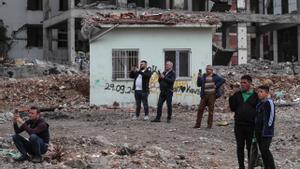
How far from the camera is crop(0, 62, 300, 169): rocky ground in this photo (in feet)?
34.0

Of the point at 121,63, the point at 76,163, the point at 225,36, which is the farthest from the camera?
the point at 225,36

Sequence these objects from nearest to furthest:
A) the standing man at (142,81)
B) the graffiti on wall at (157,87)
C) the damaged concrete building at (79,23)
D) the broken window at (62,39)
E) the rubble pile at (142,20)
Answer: the standing man at (142,81) → the rubble pile at (142,20) → the graffiti on wall at (157,87) → the damaged concrete building at (79,23) → the broken window at (62,39)

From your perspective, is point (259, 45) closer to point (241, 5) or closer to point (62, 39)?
point (241, 5)

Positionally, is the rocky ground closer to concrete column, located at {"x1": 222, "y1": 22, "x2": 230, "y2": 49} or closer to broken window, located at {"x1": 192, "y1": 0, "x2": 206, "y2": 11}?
concrete column, located at {"x1": 222, "y1": 22, "x2": 230, "y2": 49}

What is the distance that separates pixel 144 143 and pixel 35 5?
1466 inches

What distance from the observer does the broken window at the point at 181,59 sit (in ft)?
68.5

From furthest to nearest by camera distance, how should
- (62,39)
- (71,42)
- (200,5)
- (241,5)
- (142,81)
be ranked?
(200,5) → (241,5) → (62,39) → (71,42) → (142,81)

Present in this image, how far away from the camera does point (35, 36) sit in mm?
47750

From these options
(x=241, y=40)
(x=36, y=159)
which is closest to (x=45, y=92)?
(x=36, y=159)

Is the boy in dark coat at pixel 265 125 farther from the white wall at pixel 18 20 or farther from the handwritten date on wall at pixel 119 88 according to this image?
the white wall at pixel 18 20

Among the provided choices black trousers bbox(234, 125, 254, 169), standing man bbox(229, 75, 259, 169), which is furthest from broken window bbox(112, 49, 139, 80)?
black trousers bbox(234, 125, 254, 169)

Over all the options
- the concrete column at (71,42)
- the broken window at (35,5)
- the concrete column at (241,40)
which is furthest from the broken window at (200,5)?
the concrete column at (71,42)

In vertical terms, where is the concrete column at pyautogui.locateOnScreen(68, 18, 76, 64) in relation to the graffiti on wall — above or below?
above

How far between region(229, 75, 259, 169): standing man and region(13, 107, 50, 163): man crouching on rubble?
3213 mm
